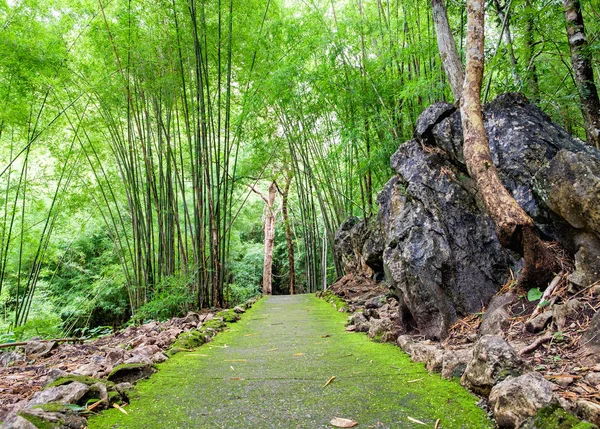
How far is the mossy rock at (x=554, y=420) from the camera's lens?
833 millimetres

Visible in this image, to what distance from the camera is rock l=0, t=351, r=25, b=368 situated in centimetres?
255

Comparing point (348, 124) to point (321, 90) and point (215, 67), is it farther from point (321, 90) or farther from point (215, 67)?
point (215, 67)

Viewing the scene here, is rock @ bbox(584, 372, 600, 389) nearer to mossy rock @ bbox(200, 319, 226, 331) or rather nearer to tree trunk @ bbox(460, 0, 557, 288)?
tree trunk @ bbox(460, 0, 557, 288)

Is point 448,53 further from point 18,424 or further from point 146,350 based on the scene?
point 18,424

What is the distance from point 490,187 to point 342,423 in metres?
1.38

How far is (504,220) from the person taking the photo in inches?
69.2

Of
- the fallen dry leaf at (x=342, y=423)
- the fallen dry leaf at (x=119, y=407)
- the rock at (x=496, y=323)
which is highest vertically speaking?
the rock at (x=496, y=323)

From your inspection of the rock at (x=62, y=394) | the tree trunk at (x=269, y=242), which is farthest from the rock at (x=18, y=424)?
the tree trunk at (x=269, y=242)

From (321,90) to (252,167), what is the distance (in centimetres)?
406

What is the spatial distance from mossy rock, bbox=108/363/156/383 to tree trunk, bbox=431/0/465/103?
2903 millimetres

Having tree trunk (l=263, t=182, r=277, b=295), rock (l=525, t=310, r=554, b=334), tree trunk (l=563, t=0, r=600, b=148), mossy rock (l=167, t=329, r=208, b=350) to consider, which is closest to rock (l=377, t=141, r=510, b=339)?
rock (l=525, t=310, r=554, b=334)

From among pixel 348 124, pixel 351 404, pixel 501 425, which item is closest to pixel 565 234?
pixel 501 425

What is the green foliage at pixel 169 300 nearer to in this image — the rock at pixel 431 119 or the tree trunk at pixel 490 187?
the rock at pixel 431 119

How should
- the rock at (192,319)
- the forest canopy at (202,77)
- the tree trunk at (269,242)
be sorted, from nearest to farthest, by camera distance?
the rock at (192,319) → the forest canopy at (202,77) → the tree trunk at (269,242)
